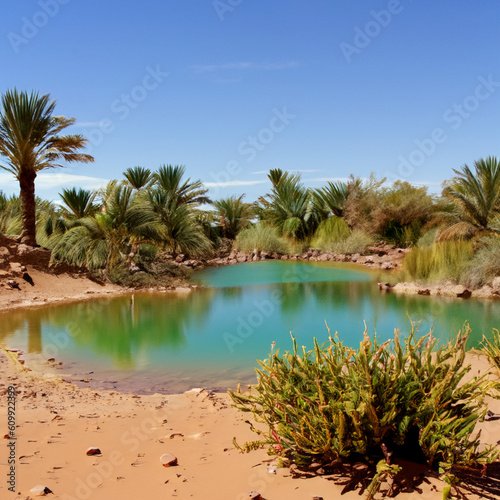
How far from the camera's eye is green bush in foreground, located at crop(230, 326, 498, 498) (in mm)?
2568

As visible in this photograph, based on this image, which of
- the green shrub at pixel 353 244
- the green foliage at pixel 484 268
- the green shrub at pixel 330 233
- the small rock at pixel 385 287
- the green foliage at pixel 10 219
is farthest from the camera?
the green shrub at pixel 330 233

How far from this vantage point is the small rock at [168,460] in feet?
9.95

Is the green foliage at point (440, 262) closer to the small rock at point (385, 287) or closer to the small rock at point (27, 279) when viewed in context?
the small rock at point (385, 287)

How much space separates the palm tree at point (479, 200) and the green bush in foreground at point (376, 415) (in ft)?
40.9

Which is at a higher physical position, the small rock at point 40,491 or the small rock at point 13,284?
the small rock at point 13,284

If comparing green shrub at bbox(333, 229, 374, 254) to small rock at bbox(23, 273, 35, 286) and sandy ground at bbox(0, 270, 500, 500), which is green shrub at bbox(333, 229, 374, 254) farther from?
sandy ground at bbox(0, 270, 500, 500)

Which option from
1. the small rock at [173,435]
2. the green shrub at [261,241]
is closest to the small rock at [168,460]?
the small rock at [173,435]

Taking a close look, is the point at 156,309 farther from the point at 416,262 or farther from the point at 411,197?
the point at 411,197

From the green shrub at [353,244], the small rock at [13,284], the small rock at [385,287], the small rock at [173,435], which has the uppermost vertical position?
the green shrub at [353,244]

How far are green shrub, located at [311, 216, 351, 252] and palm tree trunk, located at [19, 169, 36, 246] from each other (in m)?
11.5

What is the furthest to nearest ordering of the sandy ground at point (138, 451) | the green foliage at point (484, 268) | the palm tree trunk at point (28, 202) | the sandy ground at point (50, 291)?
the palm tree trunk at point (28, 202) → the green foliage at point (484, 268) → the sandy ground at point (50, 291) → the sandy ground at point (138, 451)

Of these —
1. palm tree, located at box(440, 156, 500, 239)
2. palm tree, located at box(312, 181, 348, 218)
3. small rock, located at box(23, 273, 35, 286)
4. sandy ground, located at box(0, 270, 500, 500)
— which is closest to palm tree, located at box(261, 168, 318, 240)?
palm tree, located at box(312, 181, 348, 218)

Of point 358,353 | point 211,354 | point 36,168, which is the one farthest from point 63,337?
point 36,168

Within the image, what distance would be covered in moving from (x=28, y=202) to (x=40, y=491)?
13.6m
